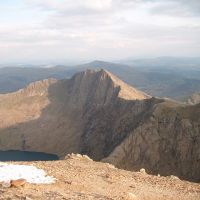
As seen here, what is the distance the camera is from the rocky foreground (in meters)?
20.8

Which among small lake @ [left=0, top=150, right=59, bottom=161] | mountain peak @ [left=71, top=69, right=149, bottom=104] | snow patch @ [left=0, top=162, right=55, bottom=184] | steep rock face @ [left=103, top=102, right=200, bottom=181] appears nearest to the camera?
snow patch @ [left=0, top=162, right=55, bottom=184]

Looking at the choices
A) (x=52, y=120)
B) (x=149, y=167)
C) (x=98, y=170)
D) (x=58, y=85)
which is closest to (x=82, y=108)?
(x=52, y=120)

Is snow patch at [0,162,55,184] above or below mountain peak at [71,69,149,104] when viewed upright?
above

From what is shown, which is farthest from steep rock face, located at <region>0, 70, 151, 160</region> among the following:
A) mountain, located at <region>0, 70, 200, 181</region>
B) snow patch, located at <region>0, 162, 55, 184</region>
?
snow patch, located at <region>0, 162, 55, 184</region>

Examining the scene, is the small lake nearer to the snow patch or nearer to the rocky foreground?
the rocky foreground

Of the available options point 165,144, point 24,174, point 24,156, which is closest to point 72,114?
point 24,156

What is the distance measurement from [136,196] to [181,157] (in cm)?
6971

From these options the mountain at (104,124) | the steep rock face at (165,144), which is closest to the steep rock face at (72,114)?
the mountain at (104,124)

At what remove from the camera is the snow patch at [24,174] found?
23.8m

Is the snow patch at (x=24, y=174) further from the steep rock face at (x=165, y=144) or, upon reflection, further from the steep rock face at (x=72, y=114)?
the steep rock face at (x=72, y=114)

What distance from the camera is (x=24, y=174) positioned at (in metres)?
24.6

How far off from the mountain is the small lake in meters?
3.21

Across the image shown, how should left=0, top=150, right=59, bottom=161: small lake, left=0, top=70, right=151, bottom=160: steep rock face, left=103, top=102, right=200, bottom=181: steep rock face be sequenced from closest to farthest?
left=103, top=102, right=200, bottom=181: steep rock face
left=0, top=70, right=151, bottom=160: steep rock face
left=0, top=150, right=59, bottom=161: small lake

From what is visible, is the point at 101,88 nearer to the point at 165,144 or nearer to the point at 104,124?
the point at 104,124
